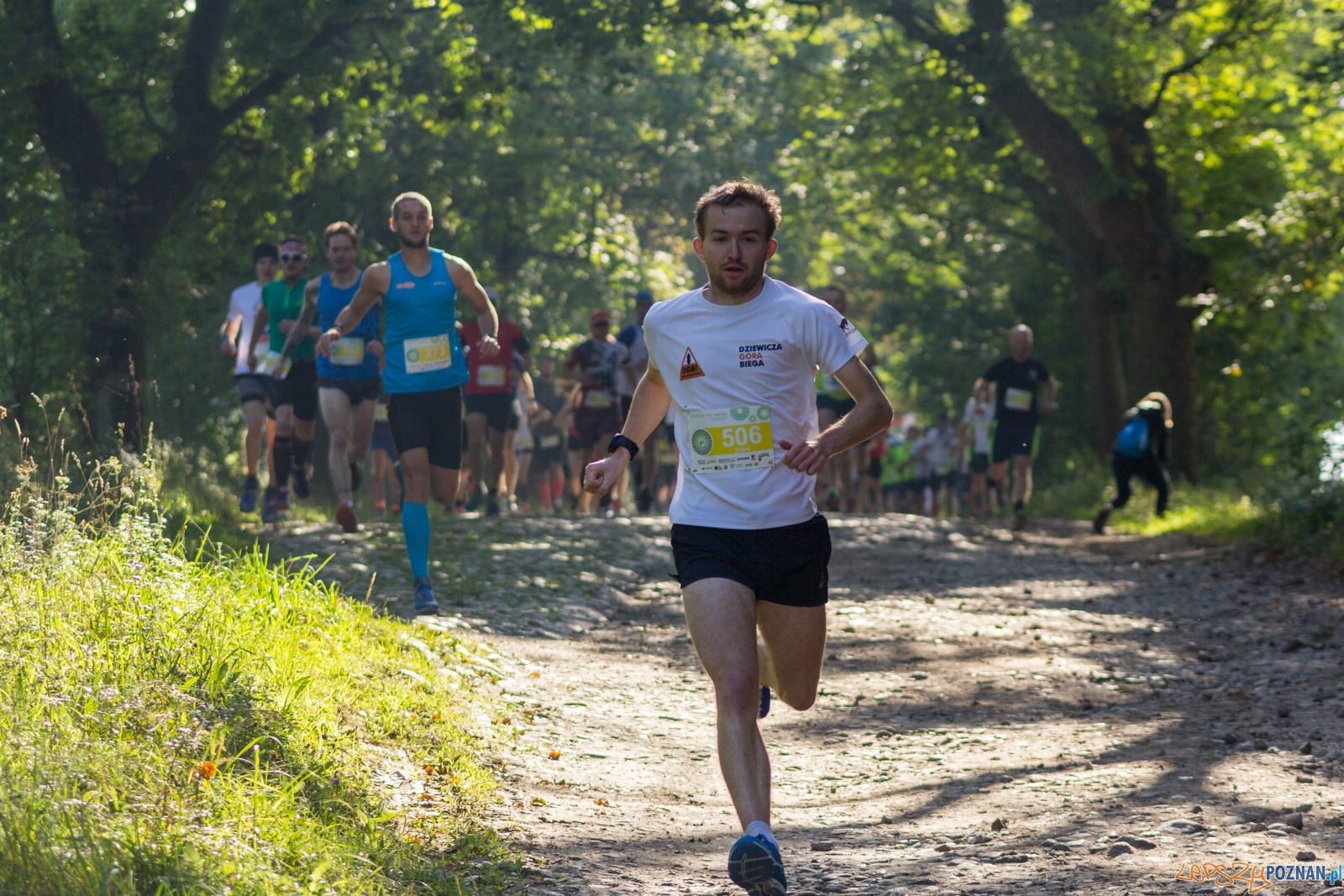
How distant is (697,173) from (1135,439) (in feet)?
57.6

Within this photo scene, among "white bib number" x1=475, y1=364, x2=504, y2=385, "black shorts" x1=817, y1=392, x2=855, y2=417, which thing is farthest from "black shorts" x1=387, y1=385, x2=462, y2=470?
"black shorts" x1=817, y1=392, x2=855, y2=417

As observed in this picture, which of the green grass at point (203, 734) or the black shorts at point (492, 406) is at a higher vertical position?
the black shorts at point (492, 406)

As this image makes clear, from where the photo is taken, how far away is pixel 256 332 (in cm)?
1245

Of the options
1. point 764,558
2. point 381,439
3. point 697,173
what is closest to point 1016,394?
point 381,439

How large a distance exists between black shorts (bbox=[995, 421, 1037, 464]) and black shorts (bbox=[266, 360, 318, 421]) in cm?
863

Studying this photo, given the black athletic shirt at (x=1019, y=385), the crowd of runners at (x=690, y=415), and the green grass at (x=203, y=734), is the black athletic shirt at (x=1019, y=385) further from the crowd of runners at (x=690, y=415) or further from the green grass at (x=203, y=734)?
the green grass at (x=203, y=734)

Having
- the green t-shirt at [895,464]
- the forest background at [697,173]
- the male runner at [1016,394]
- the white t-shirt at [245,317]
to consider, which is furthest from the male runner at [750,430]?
the green t-shirt at [895,464]

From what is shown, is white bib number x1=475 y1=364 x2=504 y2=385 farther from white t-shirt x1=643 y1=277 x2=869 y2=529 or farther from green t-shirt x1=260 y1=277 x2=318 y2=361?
white t-shirt x1=643 y1=277 x2=869 y2=529

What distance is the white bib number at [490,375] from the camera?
15.6 meters

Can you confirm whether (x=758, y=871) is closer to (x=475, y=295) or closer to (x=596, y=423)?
(x=475, y=295)

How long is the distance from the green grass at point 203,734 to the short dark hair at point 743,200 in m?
2.11

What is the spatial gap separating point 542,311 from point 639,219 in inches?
194

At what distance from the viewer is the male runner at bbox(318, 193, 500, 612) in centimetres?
877

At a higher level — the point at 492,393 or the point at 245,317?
the point at 245,317
